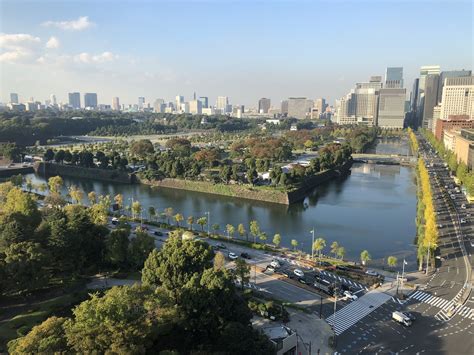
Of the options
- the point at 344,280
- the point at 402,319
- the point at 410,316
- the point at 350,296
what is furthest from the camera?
the point at 344,280

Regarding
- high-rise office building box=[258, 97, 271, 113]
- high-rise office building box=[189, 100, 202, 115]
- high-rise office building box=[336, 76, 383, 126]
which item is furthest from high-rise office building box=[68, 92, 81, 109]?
high-rise office building box=[336, 76, 383, 126]

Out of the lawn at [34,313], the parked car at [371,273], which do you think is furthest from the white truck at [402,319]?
the lawn at [34,313]

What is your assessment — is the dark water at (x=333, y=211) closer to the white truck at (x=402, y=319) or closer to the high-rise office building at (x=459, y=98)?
the white truck at (x=402, y=319)

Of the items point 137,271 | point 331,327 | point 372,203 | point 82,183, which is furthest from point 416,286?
point 82,183

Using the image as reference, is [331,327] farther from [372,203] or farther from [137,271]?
[372,203]

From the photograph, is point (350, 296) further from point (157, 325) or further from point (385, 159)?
point (385, 159)

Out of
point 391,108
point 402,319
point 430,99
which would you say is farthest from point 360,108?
point 402,319
